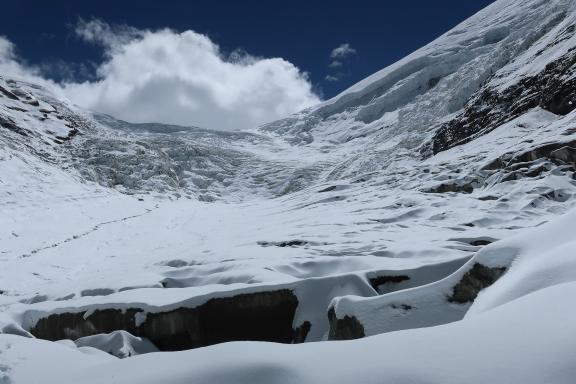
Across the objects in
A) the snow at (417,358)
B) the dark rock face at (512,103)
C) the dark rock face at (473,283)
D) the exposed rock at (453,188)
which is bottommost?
the snow at (417,358)

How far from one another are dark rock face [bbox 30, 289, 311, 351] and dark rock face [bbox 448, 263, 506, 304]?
4.90 metres

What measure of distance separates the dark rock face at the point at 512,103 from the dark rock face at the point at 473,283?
37.6 meters

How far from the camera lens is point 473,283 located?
337 inches

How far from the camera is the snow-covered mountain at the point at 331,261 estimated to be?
478 cm

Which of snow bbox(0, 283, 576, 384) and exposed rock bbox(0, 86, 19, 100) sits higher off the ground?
exposed rock bbox(0, 86, 19, 100)

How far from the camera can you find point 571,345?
13.3 feet

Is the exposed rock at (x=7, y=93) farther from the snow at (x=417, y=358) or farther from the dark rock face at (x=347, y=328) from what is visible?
the snow at (x=417, y=358)

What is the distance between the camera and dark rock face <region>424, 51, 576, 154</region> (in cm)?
4262

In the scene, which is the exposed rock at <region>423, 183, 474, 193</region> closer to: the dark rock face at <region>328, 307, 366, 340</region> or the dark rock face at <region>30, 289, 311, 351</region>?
the dark rock face at <region>30, 289, 311, 351</region>

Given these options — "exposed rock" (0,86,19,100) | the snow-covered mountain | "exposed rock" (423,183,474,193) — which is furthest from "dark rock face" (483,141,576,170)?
"exposed rock" (0,86,19,100)

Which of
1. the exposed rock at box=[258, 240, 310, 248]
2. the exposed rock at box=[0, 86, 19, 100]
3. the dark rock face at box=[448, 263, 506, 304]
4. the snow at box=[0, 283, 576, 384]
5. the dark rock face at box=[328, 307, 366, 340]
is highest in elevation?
the exposed rock at box=[0, 86, 19, 100]

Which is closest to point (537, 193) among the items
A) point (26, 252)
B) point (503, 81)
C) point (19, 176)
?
point (26, 252)

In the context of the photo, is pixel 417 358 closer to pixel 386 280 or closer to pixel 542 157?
pixel 386 280

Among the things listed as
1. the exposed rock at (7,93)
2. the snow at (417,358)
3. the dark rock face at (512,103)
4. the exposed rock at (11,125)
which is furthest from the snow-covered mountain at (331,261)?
the exposed rock at (7,93)
